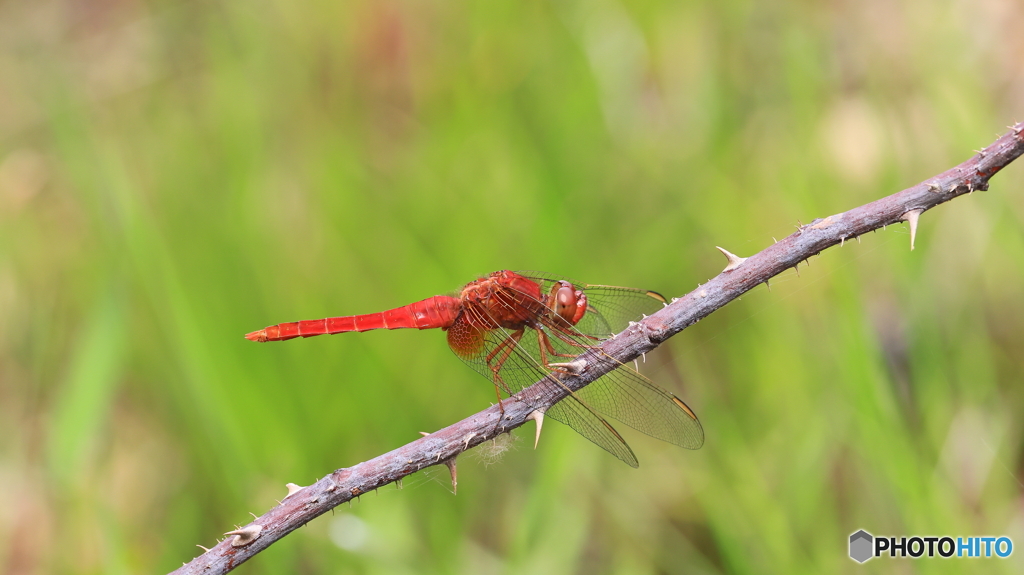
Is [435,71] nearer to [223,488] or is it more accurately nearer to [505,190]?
[505,190]

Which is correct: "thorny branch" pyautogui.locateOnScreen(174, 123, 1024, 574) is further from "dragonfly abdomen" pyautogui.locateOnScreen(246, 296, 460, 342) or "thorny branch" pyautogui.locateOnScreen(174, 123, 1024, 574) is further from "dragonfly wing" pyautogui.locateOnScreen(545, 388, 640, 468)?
"dragonfly abdomen" pyautogui.locateOnScreen(246, 296, 460, 342)

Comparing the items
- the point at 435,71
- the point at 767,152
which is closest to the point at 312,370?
the point at 435,71

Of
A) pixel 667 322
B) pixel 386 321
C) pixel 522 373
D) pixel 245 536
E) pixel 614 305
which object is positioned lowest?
pixel 245 536

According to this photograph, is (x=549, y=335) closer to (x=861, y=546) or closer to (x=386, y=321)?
(x=386, y=321)

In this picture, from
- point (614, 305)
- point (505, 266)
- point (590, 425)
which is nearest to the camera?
point (590, 425)

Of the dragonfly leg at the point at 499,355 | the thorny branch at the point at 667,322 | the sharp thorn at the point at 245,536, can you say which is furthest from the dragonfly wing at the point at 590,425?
the sharp thorn at the point at 245,536

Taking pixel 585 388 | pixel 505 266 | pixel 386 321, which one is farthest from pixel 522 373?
pixel 505 266

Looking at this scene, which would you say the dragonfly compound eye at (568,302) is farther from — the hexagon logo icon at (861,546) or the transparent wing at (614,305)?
the hexagon logo icon at (861,546)
